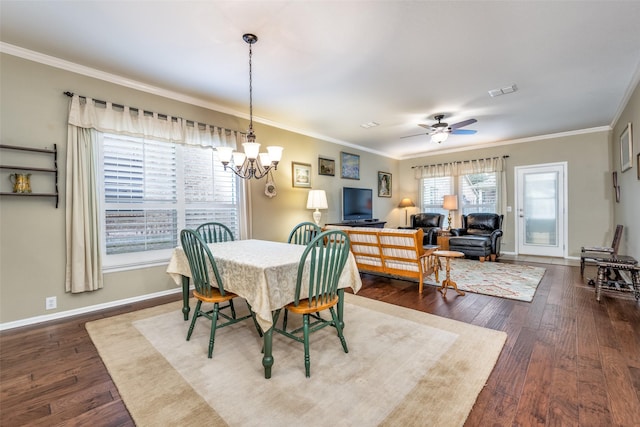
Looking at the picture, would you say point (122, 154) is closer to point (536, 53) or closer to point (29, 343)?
point (29, 343)

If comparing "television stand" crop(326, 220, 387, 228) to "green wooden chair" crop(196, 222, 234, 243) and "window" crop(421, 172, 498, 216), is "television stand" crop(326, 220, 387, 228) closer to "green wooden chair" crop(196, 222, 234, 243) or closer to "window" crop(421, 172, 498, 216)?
"window" crop(421, 172, 498, 216)

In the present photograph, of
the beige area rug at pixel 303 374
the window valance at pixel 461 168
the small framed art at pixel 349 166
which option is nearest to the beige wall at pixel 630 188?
the window valance at pixel 461 168

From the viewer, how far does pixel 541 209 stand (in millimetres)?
6176

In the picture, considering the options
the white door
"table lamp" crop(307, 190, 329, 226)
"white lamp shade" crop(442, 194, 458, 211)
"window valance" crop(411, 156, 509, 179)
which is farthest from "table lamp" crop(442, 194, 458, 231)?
"table lamp" crop(307, 190, 329, 226)

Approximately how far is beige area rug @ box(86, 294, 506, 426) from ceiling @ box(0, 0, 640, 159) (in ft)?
8.64

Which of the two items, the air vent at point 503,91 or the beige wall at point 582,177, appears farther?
the beige wall at point 582,177

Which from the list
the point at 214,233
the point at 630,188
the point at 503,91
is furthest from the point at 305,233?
the point at 630,188

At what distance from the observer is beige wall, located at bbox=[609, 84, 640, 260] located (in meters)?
3.58

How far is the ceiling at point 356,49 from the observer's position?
2.19m

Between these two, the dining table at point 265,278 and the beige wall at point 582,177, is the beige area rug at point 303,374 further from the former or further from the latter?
the beige wall at point 582,177

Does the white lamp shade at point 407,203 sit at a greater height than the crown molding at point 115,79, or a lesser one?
lesser

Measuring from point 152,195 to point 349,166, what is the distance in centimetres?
427

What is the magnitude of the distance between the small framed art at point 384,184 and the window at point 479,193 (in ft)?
5.92

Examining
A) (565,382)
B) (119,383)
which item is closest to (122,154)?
(119,383)
